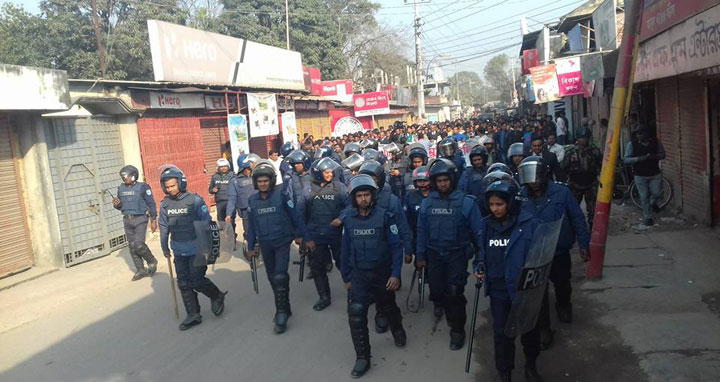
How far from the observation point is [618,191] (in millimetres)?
11359

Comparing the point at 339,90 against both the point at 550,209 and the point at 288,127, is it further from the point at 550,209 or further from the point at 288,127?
the point at 550,209

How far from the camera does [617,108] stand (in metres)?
6.48

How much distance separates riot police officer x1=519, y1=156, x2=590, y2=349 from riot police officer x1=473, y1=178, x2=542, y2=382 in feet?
2.63

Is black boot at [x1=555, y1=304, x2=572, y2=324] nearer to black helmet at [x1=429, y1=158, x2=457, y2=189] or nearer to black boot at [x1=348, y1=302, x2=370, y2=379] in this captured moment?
black helmet at [x1=429, y1=158, x2=457, y2=189]

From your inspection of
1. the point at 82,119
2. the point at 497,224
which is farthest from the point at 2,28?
the point at 497,224

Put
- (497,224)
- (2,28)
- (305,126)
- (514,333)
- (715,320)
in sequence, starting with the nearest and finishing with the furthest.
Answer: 1. (514,333)
2. (497,224)
3. (715,320)
4. (305,126)
5. (2,28)

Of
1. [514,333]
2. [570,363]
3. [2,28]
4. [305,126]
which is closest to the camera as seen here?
[514,333]

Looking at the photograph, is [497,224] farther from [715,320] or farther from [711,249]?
[711,249]

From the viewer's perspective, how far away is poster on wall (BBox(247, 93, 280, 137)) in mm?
15539

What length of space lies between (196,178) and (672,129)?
10727 millimetres

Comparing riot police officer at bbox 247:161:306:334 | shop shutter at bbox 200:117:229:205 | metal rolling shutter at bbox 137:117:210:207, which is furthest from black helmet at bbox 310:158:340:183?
shop shutter at bbox 200:117:229:205

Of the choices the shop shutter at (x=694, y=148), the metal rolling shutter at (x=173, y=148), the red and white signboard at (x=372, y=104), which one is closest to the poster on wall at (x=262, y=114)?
the metal rolling shutter at (x=173, y=148)

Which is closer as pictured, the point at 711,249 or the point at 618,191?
the point at 711,249

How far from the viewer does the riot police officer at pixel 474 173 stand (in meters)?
7.73
